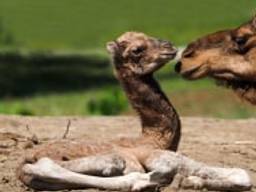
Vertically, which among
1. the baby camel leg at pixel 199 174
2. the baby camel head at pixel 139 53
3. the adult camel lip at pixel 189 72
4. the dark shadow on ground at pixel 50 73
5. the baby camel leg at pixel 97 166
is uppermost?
the baby camel head at pixel 139 53

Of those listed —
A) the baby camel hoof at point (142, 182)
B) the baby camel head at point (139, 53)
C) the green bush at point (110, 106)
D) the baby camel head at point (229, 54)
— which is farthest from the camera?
the green bush at point (110, 106)

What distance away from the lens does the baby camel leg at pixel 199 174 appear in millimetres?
8922

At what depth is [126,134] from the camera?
12.7 m

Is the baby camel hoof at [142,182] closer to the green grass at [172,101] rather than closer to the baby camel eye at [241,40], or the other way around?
the baby camel eye at [241,40]

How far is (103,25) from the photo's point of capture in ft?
140

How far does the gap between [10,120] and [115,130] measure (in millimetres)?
1117

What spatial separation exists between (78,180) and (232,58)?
2282 mm

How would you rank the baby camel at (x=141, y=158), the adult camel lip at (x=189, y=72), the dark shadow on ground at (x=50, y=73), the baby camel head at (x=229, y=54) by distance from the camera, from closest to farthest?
the baby camel at (x=141, y=158) → the adult camel lip at (x=189, y=72) → the baby camel head at (x=229, y=54) → the dark shadow on ground at (x=50, y=73)

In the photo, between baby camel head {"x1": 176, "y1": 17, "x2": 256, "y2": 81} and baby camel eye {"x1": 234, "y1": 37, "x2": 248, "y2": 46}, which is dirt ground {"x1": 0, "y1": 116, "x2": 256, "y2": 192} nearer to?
baby camel head {"x1": 176, "y1": 17, "x2": 256, "y2": 81}

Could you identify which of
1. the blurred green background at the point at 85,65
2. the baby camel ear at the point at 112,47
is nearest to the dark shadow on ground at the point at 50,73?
the blurred green background at the point at 85,65

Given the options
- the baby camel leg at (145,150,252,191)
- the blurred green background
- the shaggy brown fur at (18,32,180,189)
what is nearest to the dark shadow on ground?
the blurred green background

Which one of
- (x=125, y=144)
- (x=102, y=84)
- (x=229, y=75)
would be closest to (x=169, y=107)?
(x=125, y=144)

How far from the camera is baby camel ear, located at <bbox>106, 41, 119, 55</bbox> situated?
913 centimetres

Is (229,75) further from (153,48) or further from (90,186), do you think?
(90,186)
